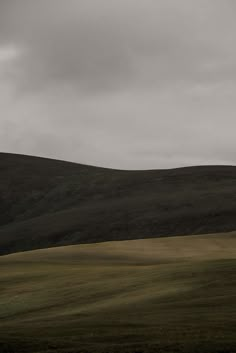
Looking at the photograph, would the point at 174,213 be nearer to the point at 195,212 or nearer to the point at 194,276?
the point at 195,212

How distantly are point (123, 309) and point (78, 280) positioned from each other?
19649 mm

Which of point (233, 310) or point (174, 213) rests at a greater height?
point (174, 213)

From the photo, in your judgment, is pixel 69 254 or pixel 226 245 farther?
pixel 226 245

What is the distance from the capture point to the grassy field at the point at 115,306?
3569cm

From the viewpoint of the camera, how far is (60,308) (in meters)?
55.3

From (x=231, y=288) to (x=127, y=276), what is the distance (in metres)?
15.1

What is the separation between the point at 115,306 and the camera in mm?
51625

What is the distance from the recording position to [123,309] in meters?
49.4

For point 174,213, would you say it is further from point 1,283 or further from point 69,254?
point 1,283

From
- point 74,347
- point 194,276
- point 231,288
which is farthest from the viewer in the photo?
point 194,276

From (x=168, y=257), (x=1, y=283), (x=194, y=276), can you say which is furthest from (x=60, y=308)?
(x=168, y=257)

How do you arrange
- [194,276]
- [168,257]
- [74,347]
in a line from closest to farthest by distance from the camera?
[74,347], [194,276], [168,257]

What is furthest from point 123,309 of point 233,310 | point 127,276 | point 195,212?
point 195,212

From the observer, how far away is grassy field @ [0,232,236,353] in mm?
35688
